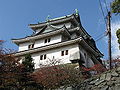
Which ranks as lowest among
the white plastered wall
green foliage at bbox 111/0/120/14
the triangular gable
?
the white plastered wall

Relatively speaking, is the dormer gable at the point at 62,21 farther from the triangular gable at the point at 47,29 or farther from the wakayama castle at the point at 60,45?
the triangular gable at the point at 47,29

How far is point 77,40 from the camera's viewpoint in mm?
28453

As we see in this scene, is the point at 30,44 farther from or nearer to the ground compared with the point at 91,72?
farther from the ground

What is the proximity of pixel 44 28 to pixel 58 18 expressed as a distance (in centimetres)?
478

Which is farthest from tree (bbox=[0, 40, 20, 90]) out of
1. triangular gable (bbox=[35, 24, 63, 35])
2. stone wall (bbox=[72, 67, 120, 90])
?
triangular gable (bbox=[35, 24, 63, 35])

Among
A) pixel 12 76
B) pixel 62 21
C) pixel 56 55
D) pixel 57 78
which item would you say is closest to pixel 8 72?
pixel 12 76

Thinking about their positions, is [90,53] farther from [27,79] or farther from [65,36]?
[27,79]

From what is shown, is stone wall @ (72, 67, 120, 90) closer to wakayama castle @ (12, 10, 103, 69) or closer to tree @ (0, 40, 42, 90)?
tree @ (0, 40, 42, 90)

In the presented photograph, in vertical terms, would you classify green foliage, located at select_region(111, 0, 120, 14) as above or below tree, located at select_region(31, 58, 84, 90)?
above

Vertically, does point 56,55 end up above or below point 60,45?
below

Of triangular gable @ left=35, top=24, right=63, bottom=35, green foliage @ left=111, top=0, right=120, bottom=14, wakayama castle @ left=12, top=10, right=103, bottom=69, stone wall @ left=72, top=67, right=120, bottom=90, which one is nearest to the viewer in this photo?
stone wall @ left=72, top=67, right=120, bottom=90

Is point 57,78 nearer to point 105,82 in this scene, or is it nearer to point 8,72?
point 8,72

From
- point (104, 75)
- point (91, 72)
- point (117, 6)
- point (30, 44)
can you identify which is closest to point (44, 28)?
point (30, 44)

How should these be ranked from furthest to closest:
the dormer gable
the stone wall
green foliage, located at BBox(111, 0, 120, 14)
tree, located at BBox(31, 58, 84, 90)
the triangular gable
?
the dormer gable → the triangular gable → tree, located at BBox(31, 58, 84, 90) → green foliage, located at BBox(111, 0, 120, 14) → the stone wall
